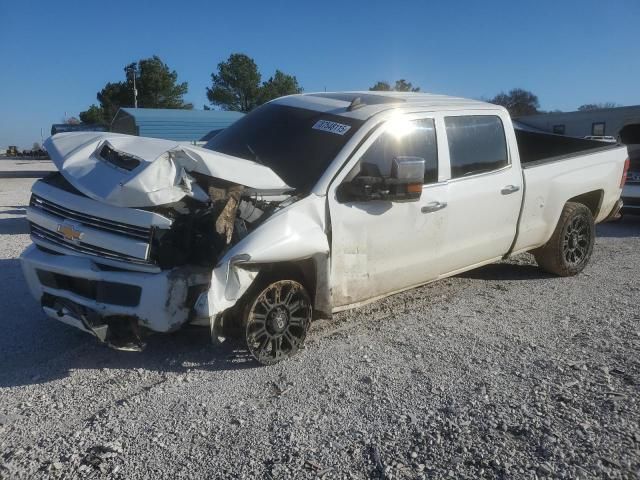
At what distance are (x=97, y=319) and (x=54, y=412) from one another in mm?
589

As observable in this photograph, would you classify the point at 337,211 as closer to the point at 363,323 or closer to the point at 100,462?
the point at 363,323

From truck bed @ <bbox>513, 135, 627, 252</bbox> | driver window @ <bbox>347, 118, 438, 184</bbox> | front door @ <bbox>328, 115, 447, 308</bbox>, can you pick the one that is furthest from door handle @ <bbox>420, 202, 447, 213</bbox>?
truck bed @ <bbox>513, 135, 627, 252</bbox>

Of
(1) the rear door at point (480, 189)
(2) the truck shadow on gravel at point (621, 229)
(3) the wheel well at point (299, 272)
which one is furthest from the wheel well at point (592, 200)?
(3) the wheel well at point (299, 272)

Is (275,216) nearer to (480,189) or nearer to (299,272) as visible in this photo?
(299,272)

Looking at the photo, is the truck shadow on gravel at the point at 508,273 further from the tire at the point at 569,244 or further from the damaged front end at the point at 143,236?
the damaged front end at the point at 143,236

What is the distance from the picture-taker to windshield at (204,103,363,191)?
13.7 ft

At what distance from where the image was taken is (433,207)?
4.50 m

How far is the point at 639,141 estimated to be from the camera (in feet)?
42.1

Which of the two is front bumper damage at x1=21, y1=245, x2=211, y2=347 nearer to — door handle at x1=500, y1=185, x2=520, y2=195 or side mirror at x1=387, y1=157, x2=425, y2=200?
side mirror at x1=387, y1=157, x2=425, y2=200

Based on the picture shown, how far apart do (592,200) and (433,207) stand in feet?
9.73

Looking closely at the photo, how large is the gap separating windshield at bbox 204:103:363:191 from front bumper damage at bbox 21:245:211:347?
115cm

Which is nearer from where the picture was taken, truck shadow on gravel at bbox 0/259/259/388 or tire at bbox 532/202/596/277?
truck shadow on gravel at bbox 0/259/259/388

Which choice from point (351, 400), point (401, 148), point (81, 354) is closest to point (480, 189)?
point (401, 148)

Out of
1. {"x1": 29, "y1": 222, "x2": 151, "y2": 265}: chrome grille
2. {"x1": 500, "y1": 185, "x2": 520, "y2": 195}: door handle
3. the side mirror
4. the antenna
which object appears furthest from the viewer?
{"x1": 500, "y1": 185, "x2": 520, "y2": 195}: door handle
